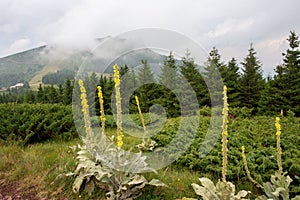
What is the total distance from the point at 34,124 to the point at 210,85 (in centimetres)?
826

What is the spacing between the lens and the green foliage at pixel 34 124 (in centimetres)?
689

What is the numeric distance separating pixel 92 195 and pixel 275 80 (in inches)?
867

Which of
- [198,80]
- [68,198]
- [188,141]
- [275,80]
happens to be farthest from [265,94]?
[68,198]

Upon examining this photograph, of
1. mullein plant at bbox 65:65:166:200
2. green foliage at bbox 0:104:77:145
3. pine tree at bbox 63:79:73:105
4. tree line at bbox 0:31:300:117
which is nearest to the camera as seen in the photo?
mullein plant at bbox 65:65:166:200

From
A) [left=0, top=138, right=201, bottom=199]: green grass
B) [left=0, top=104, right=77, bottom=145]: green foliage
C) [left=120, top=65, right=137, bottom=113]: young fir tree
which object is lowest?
[left=0, top=138, right=201, bottom=199]: green grass

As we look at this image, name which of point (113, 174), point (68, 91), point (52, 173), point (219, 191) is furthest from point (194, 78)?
point (68, 91)

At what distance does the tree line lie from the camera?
9.31 meters

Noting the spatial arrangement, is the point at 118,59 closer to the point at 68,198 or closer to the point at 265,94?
the point at 68,198

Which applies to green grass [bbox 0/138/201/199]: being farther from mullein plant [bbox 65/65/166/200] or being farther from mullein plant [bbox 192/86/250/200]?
mullein plant [bbox 192/86/250/200]

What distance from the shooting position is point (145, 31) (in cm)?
514

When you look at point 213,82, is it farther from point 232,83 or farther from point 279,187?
point 232,83

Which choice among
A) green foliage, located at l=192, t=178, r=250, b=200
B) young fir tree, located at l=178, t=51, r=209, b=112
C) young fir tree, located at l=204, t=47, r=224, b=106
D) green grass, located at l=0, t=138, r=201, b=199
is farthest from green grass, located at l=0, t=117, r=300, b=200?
young fir tree, located at l=178, t=51, r=209, b=112

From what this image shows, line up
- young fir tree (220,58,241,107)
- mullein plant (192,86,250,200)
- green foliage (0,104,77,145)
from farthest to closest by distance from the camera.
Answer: young fir tree (220,58,241,107) → green foliage (0,104,77,145) → mullein plant (192,86,250,200)

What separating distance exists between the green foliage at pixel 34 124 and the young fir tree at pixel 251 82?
22.4 metres
